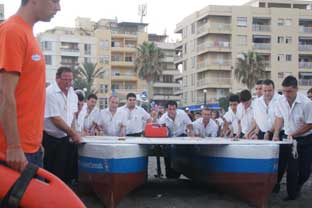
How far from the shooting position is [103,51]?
7344 centimetres

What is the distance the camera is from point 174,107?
10.6m

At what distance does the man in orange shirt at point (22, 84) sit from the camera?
9.37 feet

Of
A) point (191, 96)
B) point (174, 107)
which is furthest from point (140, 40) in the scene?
point (174, 107)

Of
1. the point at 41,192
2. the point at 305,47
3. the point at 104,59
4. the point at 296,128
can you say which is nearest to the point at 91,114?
the point at 296,128

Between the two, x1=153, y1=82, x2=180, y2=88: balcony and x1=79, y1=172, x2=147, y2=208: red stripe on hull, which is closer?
x1=79, y1=172, x2=147, y2=208: red stripe on hull

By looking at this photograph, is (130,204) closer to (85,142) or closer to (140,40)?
(85,142)

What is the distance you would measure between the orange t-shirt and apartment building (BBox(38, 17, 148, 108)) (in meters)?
66.7

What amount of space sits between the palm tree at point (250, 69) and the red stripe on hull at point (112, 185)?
51213mm

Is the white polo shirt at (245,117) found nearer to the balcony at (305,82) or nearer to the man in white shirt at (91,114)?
the man in white shirt at (91,114)

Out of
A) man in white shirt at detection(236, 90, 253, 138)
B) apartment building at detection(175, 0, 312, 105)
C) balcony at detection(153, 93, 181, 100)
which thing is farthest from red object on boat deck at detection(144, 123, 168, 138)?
balcony at detection(153, 93, 181, 100)

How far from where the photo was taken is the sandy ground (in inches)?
289

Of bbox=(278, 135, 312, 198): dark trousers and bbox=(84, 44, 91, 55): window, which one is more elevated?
bbox=(84, 44, 91, 55): window

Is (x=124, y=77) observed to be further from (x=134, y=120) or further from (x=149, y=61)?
(x=134, y=120)

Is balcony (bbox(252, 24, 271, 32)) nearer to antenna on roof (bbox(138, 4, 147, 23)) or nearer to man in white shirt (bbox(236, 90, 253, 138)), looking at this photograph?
antenna on roof (bbox(138, 4, 147, 23))
